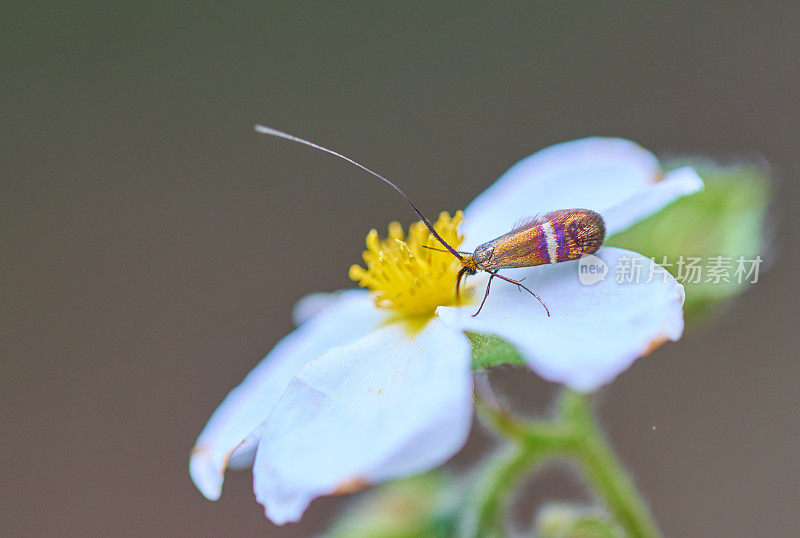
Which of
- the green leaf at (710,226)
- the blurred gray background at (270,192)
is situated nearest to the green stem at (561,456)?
the green leaf at (710,226)

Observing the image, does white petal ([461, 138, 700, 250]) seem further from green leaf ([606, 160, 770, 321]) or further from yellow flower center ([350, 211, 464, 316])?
yellow flower center ([350, 211, 464, 316])

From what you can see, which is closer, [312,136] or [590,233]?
[590,233]

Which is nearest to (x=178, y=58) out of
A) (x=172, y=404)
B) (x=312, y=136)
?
(x=312, y=136)

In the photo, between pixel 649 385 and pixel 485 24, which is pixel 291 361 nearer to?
pixel 649 385

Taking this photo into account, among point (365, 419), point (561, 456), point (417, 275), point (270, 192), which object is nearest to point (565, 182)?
point (417, 275)

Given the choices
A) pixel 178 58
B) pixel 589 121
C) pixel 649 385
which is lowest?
pixel 649 385

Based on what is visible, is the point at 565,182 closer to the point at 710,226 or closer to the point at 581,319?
the point at 710,226

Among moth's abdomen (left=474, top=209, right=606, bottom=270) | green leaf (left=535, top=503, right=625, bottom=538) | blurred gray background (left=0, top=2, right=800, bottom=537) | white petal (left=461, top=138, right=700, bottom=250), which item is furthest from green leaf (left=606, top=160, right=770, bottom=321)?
blurred gray background (left=0, top=2, right=800, bottom=537)
